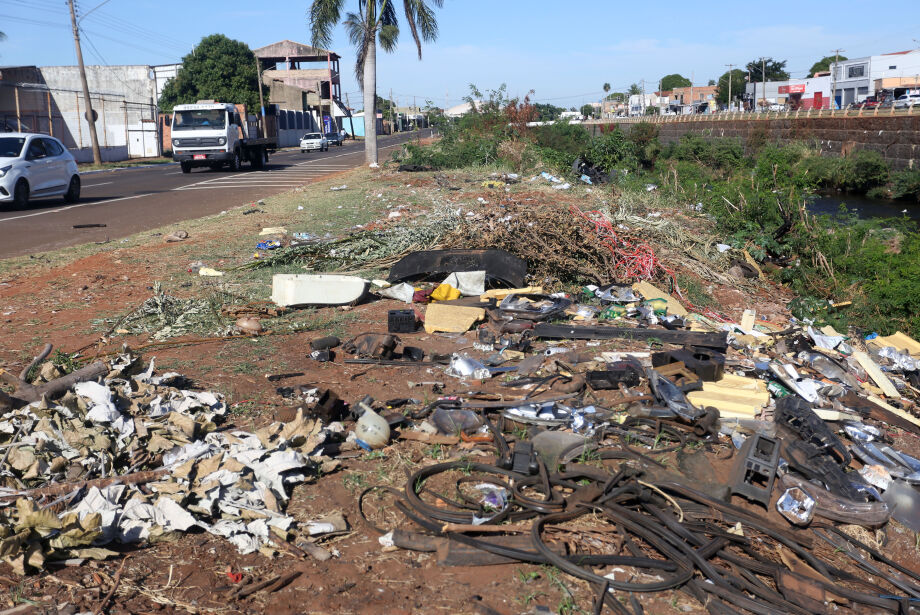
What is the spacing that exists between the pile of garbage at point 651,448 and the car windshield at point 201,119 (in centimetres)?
1885

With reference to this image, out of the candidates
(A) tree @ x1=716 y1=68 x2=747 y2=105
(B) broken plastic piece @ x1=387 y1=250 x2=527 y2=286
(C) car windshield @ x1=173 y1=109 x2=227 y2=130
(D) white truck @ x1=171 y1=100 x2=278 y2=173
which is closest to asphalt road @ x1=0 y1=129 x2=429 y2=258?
(D) white truck @ x1=171 y1=100 x2=278 y2=173

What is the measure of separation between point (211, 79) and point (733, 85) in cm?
7124

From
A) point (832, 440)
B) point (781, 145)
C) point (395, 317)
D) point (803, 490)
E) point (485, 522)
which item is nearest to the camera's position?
point (485, 522)

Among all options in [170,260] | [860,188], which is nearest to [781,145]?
[860,188]

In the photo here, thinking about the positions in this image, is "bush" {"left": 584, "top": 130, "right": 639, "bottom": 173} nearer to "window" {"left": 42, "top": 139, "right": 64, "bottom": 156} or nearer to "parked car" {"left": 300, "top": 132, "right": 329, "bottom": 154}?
"window" {"left": 42, "top": 139, "right": 64, "bottom": 156}

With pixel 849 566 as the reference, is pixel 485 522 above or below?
above

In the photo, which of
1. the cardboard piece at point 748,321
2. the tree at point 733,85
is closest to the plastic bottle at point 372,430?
the cardboard piece at point 748,321

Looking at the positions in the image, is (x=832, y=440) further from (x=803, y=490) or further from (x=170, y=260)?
(x=170, y=260)

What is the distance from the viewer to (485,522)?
331 centimetres

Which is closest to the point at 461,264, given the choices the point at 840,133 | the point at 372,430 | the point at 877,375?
the point at 372,430

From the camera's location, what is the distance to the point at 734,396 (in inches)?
193

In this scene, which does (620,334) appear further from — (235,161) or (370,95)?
(235,161)

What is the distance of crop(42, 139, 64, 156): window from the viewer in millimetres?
14797

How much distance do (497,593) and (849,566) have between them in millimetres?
1810
